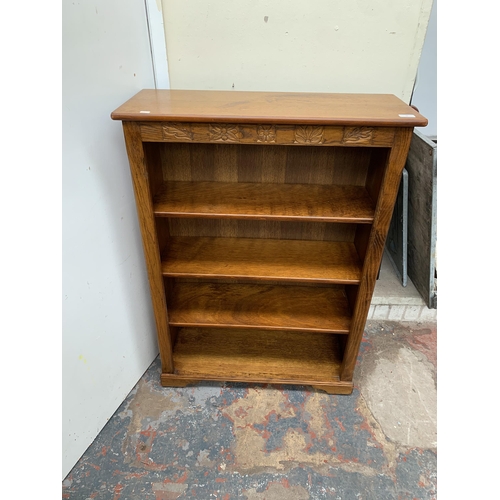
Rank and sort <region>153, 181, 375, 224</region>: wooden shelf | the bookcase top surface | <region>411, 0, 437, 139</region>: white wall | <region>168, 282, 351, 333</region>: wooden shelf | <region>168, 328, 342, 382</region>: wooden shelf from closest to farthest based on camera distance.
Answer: the bookcase top surface → <region>153, 181, 375, 224</region>: wooden shelf → <region>168, 282, 351, 333</region>: wooden shelf → <region>168, 328, 342, 382</region>: wooden shelf → <region>411, 0, 437, 139</region>: white wall

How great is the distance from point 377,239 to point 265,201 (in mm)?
418

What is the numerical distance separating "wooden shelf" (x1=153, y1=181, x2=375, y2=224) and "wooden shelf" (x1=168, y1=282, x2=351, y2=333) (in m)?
0.51

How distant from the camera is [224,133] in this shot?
3.62 ft

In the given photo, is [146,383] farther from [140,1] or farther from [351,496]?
[140,1]

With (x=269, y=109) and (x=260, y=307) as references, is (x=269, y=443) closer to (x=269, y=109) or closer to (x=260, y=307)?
(x=260, y=307)

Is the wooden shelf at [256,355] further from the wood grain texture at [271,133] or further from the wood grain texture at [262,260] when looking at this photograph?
the wood grain texture at [271,133]

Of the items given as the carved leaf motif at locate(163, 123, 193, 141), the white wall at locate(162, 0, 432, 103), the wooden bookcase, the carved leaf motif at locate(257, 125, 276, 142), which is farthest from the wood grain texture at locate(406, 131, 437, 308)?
the carved leaf motif at locate(163, 123, 193, 141)

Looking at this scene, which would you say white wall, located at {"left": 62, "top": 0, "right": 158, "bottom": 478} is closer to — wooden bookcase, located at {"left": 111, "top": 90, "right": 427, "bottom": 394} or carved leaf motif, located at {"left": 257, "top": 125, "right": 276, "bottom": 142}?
wooden bookcase, located at {"left": 111, "top": 90, "right": 427, "bottom": 394}

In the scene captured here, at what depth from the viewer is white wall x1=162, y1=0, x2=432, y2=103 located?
4.65 ft

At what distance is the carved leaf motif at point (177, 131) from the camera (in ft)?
3.61

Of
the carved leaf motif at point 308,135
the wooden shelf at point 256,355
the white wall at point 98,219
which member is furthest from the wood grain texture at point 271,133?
the wooden shelf at point 256,355

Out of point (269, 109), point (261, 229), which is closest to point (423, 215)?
point (261, 229)

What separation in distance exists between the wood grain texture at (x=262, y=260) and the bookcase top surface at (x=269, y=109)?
22.9 inches

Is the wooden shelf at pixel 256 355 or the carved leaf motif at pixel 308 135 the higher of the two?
the carved leaf motif at pixel 308 135
